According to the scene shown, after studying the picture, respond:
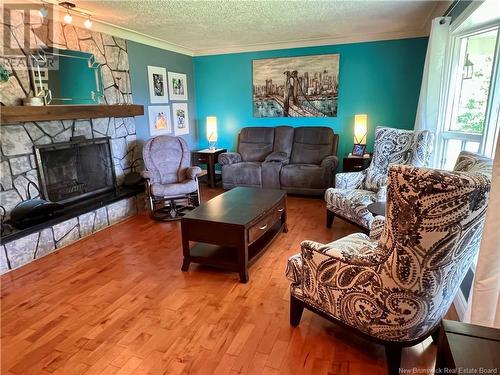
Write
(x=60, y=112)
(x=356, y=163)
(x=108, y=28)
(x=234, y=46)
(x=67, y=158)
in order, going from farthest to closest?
(x=234, y=46)
(x=356, y=163)
(x=108, y=28)
(x=67, y=158)
(x=60, y=112)

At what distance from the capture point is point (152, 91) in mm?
4668

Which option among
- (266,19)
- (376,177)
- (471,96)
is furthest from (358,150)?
(266,19)

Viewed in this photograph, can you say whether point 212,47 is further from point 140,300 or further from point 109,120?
point 140,300

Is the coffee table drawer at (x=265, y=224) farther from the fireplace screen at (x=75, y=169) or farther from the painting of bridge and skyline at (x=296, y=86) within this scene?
the painting of bridge and skyline at (x=296, y=86)

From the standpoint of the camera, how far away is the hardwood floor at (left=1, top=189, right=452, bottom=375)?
1669 millimetres

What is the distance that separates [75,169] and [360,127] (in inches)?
152

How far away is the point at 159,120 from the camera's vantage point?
16.0 feet

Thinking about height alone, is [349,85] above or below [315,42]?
below

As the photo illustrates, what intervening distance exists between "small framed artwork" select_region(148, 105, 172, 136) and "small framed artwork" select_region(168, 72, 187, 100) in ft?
0.96

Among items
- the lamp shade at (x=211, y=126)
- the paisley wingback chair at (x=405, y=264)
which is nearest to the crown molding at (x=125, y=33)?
the lamp shade at (x=211, y=126)

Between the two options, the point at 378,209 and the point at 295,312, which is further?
the point at 378,209

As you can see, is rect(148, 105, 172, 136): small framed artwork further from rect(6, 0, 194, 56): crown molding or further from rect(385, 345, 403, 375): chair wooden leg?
rect(385, 345, 403, 375): chair wooden leg

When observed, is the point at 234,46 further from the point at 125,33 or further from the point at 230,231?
the point at 230,231
